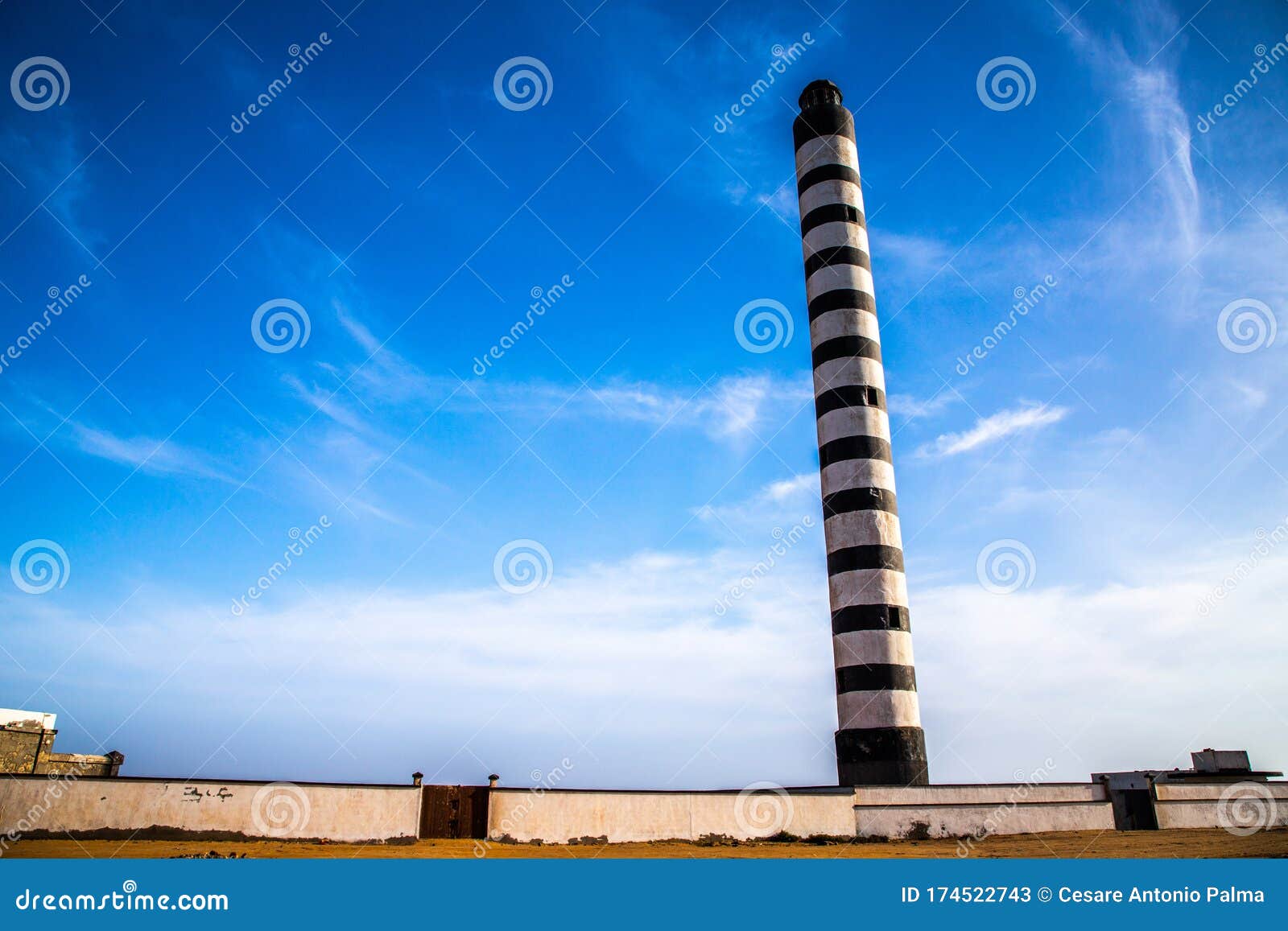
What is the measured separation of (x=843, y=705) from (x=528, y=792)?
8.23 meters

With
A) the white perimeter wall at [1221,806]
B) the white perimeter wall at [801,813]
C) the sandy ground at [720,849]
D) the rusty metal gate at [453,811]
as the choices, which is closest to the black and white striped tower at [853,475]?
the white perimeter wall at [801,813]

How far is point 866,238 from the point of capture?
76.4 feet

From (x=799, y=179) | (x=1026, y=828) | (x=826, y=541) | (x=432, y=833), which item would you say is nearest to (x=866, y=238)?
(x=799, y=179)

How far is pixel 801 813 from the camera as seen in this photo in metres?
16.2

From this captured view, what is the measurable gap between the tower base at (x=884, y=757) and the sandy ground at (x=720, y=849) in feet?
6.80

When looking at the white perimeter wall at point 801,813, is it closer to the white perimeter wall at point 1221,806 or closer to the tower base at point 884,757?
the tower base at point 884,757

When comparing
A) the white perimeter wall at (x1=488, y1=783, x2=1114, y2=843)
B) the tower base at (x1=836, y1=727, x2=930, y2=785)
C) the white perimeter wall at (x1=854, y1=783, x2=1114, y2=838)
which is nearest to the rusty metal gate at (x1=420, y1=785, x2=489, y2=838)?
the white perimeter wall at (x1=488, y1=783, x2=1114, y2=843)

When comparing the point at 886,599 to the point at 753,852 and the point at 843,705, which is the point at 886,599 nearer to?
the point at 843,705

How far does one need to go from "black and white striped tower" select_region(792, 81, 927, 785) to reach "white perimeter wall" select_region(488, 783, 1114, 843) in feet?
4.60

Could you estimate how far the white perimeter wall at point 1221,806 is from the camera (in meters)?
18.4

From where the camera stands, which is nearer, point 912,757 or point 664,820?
point 664,820

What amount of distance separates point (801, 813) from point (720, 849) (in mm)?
2370

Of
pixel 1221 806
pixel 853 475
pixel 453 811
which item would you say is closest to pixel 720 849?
pixel 453 811

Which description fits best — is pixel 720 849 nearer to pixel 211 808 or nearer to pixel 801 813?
pixel 801 813
